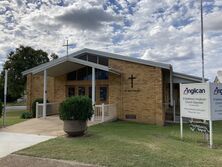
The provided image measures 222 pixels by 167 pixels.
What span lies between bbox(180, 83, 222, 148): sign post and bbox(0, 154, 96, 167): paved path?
5.43 meters

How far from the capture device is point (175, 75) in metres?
19.7

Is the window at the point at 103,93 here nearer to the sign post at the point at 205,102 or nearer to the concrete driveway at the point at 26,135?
the concrete driveway at the point at 26,135

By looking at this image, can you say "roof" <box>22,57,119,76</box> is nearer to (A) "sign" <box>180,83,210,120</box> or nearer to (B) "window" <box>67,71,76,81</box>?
(B) "window" <box>67,71,76,81</box>

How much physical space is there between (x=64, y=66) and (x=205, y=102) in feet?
36.3

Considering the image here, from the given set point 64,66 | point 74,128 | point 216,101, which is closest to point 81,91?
point 64,66

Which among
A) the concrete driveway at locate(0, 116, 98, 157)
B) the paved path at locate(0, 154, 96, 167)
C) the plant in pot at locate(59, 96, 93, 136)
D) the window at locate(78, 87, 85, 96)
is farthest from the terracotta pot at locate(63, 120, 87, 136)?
the window at locate(78, 87, 85, 96)

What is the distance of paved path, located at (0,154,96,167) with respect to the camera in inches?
287

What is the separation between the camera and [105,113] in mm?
17625

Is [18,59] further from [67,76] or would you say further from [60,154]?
[60,154]

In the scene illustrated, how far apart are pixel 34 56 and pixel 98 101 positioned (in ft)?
64.7

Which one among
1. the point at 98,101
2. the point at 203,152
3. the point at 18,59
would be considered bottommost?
the point at 203,152

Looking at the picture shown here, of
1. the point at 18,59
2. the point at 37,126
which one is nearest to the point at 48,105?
the point at 37,126

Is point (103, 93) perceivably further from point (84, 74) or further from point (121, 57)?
point (121, 57)

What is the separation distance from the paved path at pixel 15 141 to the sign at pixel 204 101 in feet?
19.7
